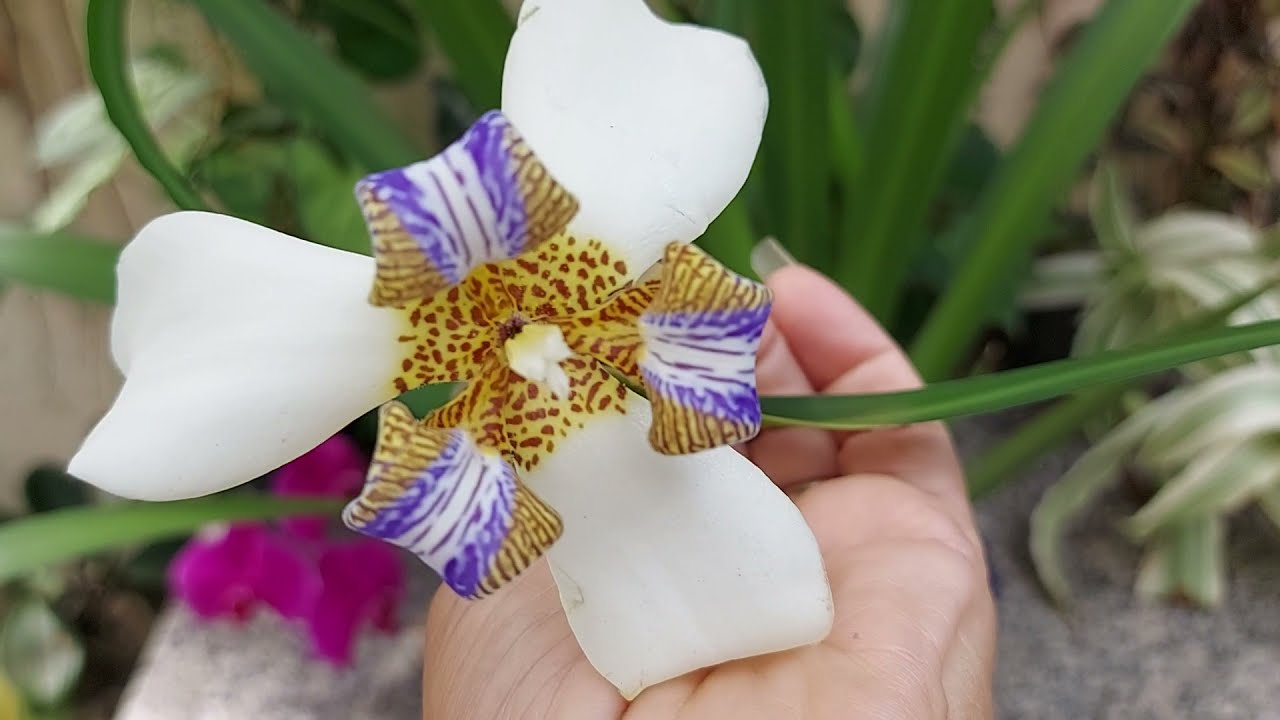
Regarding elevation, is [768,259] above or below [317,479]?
above

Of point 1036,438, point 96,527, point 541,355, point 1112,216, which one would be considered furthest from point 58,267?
point 1112,216

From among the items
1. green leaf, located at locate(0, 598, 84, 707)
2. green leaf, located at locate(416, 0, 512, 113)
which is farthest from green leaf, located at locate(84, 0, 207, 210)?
green leaf, located at locate(0, 598, 84, 707)

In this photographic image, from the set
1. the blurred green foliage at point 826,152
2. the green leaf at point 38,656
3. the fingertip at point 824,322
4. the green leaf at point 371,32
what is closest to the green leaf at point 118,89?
the blurred green foliage at point 826,152

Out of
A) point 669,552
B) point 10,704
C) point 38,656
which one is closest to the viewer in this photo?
point 669,552

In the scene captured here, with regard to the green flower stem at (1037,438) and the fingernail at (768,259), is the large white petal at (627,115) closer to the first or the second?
the fingernail at (768,259)

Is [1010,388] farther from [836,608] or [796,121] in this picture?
[796,121]

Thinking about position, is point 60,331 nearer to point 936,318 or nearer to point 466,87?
point 466,87
